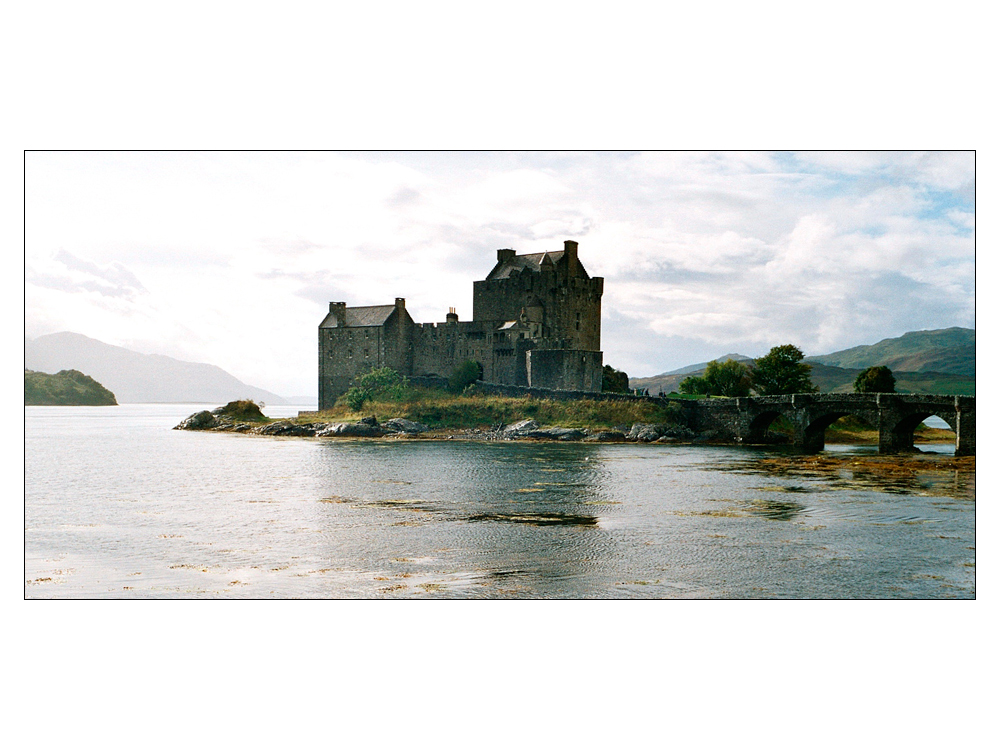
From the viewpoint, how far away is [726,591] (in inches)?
360

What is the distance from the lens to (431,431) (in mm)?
33656

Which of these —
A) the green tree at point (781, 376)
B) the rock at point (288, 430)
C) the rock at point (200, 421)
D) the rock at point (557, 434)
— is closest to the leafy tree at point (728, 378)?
the green tree at point (781, 376)

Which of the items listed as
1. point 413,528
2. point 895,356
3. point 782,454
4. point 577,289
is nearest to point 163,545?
point 413,528

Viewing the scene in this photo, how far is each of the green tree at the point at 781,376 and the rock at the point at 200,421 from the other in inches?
939

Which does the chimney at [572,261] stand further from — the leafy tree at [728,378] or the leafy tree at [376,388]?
the leafy tree at [376,388]

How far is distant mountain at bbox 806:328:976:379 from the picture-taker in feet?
38.1

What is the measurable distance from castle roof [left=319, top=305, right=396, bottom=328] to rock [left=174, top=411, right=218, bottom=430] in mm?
7845

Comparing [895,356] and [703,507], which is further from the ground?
[895,356]

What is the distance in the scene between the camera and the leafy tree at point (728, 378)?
3347cm

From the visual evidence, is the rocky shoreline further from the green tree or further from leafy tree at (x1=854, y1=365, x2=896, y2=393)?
leafy tree at (x1=854, y1=365, x2=896, y2=393)

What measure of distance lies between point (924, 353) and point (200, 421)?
96.3ft

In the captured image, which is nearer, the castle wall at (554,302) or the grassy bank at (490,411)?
the grassy bank at (490,411)

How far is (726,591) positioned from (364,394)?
29.0 metres
